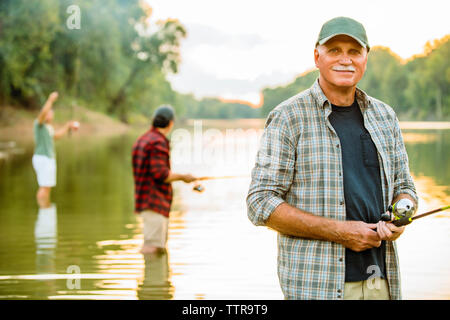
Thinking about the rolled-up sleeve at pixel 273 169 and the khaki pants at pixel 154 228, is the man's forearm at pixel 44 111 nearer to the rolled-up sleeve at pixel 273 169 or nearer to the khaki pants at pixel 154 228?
the khaki pants at pixel 154 228

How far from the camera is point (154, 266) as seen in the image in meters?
6.57

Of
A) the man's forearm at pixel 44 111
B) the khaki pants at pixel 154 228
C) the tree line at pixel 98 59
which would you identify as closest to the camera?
the khaki pants at pixel 154 228

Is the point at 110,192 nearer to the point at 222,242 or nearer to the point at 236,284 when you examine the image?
the point at 222,242

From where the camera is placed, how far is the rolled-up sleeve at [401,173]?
108 inches

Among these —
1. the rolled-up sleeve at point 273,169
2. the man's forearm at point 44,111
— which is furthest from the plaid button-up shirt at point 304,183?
the man's forearm at point 44,111

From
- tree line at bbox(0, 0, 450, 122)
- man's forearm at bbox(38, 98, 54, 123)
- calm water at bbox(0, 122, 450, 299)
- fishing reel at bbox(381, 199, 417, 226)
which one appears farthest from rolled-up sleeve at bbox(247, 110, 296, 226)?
tree line at bbox(0, 0, 450, 122)

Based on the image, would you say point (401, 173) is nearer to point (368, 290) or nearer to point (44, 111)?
point (368, 290)

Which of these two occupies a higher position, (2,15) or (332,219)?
(2,15)

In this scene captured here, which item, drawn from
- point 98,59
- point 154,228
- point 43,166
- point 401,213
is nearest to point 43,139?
point 43,166

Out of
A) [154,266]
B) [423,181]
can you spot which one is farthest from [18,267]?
[423,181]

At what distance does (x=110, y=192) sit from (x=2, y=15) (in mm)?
23498

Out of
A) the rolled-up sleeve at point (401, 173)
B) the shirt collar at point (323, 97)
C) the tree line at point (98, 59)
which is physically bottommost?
the rolled-up sleeve at point (401, 173)

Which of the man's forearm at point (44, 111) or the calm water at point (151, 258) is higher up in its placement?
the man's forearm at point (44, 111)

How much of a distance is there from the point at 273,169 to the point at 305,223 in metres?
0.22
